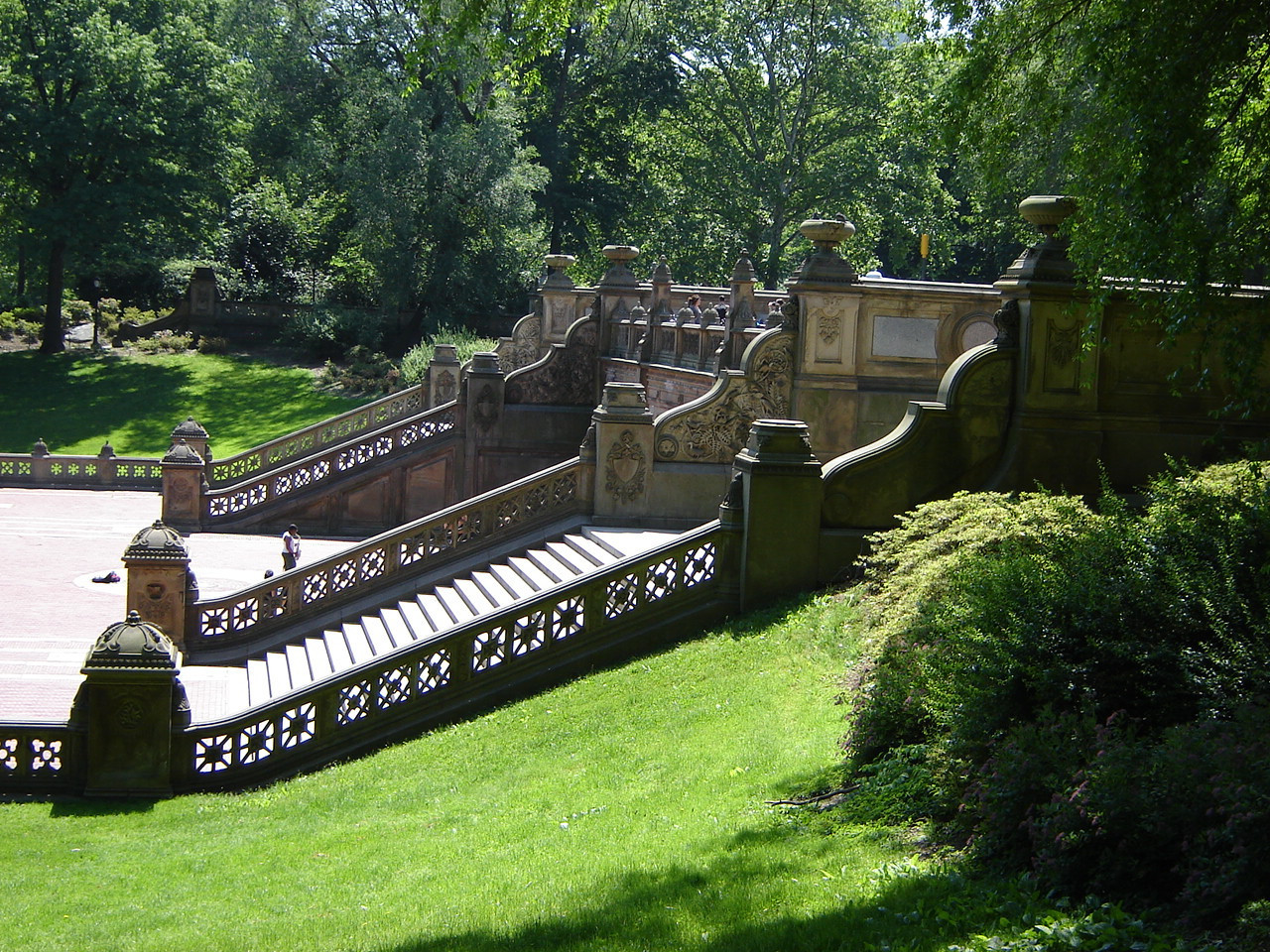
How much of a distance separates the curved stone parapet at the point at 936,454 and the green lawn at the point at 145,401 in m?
28.1

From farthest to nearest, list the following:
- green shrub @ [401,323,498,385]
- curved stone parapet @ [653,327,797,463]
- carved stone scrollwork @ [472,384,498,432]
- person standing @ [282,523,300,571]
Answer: green shrub @ [401,323,498,385]
carved stone scrollwork @ [472,384,498,432]
person standing @ [282,523,300,571]
curved stone parapet @ [653,327,797,463]

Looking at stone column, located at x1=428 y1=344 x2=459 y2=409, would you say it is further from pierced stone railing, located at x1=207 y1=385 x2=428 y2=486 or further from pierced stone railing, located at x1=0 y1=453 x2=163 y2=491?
pierced stone railing, located at x1=0 y1=453 x2=163 y2=491

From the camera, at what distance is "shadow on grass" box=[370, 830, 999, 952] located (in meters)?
5.64

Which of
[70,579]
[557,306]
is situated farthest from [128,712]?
[557,306]

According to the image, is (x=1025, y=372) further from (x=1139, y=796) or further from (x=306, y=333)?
(x=306, y=333)

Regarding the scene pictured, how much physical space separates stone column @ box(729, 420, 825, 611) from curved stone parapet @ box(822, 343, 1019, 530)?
24 cm

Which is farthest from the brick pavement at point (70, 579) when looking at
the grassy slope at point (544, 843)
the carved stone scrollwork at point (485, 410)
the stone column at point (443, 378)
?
the stone column at point (443, 378)

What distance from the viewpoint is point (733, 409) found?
18.5m

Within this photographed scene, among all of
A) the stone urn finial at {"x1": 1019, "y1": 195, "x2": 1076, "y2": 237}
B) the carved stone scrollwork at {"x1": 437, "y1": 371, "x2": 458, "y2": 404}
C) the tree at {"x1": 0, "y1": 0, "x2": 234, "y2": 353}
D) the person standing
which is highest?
the tree at {"x1": 0, "y1": 0, "x2": 234, "y2": 353}

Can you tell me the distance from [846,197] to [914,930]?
1709 inches

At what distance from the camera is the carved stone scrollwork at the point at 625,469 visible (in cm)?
1864

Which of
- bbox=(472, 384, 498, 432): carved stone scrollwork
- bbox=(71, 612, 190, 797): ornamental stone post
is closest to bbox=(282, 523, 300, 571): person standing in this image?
bbox=(472, 384, 498, 432): carved stone scrollwork

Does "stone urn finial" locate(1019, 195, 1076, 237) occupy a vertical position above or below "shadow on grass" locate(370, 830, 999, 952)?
above

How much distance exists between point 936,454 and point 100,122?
123 ft
